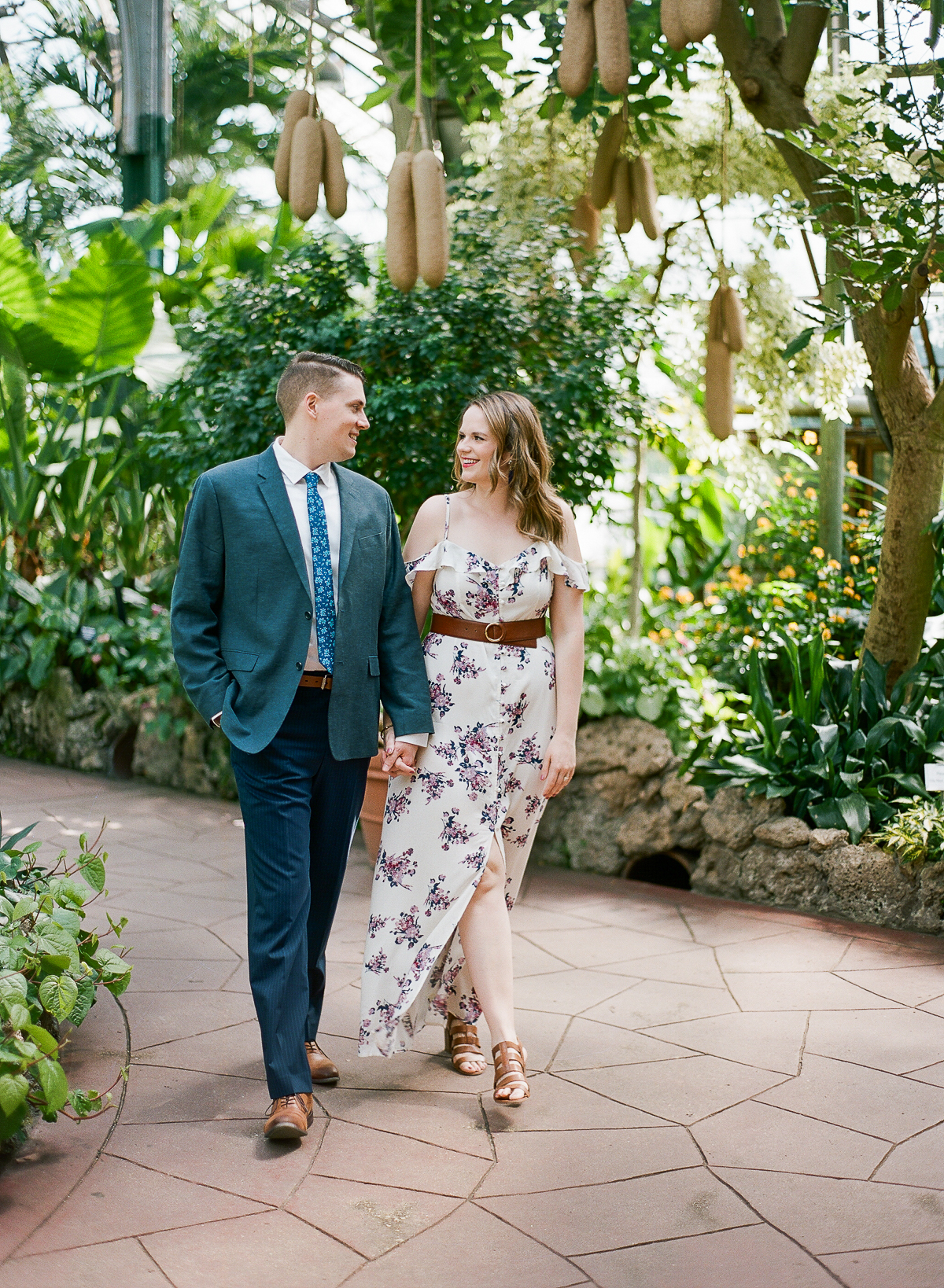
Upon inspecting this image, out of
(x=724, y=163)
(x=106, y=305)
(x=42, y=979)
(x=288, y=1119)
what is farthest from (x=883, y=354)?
(x=106, y=305)

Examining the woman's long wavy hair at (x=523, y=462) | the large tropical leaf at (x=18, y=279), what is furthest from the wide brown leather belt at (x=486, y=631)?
the large tropical leaf at (x=18, y=279)

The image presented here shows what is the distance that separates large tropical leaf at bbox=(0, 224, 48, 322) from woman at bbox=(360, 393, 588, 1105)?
5.23m

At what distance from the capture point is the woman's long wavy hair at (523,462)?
10.1ft

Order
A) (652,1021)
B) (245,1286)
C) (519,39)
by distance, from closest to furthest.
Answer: (245,1286) → (652,1021) → (519,39)

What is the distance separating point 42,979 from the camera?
260cm

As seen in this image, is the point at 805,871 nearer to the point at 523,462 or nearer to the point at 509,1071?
the point at 509,1071

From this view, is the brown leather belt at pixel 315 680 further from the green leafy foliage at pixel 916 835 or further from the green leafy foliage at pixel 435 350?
the green leafy foliage at pixel 916 835

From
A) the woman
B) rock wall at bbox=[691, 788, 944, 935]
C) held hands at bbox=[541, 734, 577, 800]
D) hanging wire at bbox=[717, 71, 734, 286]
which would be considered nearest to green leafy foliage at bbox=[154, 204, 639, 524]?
hanging wire at bbox=[717, 71, 734, 286]

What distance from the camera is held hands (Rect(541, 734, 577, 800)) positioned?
308cm

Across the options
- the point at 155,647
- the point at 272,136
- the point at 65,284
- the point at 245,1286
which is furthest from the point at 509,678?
the point at 272,136

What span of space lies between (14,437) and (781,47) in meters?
5.19

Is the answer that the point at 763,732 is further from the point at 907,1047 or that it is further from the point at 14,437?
the point at 14,437

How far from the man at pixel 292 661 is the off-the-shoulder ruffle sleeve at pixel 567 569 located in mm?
477

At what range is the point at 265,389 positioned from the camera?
17.0ft
